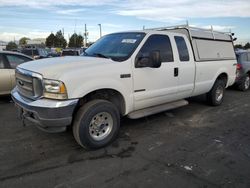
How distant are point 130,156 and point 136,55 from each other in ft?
5.94

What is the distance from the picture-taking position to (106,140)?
4.23m

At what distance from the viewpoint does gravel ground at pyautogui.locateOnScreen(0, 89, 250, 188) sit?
3.23m

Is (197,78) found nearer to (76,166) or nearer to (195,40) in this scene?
(195,40)

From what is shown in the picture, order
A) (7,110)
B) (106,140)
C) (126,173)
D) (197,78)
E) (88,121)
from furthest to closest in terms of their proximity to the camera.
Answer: (7,110) → (197,78) → (106,140) → (88,121) → (126,173)

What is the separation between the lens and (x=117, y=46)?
4.84 metres

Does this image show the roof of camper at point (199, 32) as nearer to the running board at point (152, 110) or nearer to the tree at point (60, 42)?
the running board at point (152, 110)

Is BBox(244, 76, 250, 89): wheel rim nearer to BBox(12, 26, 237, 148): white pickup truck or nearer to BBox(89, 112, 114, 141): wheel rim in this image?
BBox(12, 26, 237, 148): white pickup truck

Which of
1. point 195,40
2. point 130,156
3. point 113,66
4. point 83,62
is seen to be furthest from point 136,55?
point 195,40

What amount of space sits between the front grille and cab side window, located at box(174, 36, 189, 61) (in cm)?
318

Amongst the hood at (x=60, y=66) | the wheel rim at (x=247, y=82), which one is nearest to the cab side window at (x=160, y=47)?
the hood at (x=60, y=66)

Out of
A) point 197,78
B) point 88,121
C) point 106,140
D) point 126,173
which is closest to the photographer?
point 126,173

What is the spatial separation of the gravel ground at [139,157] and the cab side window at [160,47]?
5.02 feet

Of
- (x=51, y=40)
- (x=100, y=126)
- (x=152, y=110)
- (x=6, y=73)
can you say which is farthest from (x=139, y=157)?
(x=51, y=40)

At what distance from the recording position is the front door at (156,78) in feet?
15.0
